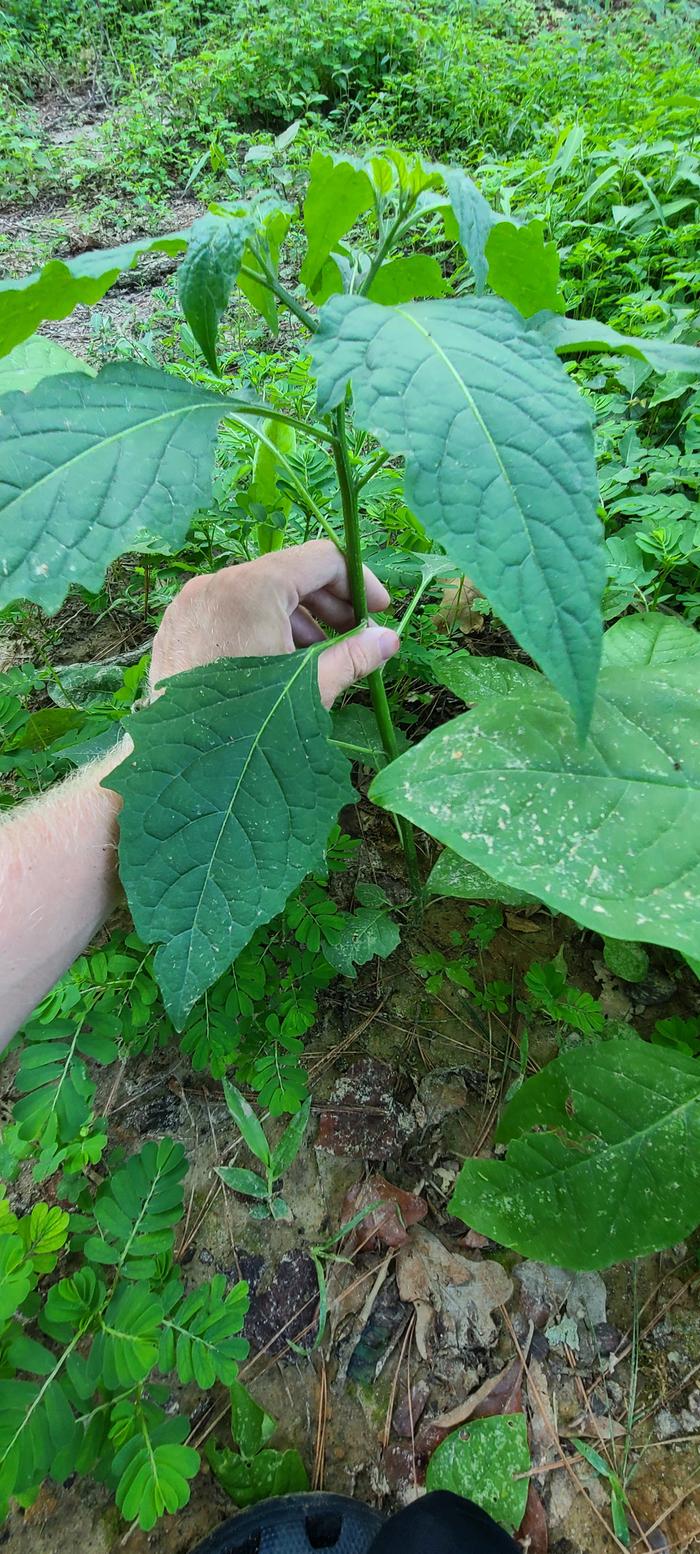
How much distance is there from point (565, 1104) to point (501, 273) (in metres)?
1.36

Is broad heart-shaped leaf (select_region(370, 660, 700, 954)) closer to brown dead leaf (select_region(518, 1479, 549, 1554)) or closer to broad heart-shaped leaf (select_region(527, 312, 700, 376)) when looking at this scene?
broad heart-shaped leaf (select_region(527, 312, 700, 376))

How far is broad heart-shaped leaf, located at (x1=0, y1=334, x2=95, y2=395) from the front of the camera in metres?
1.34

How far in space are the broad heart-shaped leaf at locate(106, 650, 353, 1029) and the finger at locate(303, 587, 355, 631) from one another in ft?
1.26

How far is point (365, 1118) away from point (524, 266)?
1624 mm

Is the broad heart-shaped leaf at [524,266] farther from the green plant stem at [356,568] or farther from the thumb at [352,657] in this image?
the thumb at [352,657]

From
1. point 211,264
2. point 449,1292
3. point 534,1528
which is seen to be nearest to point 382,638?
point 211,264

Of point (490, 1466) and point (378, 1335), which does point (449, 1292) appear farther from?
point (490, 1466)

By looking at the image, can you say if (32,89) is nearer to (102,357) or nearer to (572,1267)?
(102,357)

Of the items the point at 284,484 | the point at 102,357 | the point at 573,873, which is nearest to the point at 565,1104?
the point at 573,873

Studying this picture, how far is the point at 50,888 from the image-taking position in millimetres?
1333

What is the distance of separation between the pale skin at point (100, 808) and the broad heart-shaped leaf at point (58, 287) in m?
0.55

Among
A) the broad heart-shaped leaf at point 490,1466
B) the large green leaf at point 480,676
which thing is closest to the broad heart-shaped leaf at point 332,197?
the large green leaf at point 480,676

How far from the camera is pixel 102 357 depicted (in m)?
3.43

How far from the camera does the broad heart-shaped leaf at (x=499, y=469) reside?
78cm
